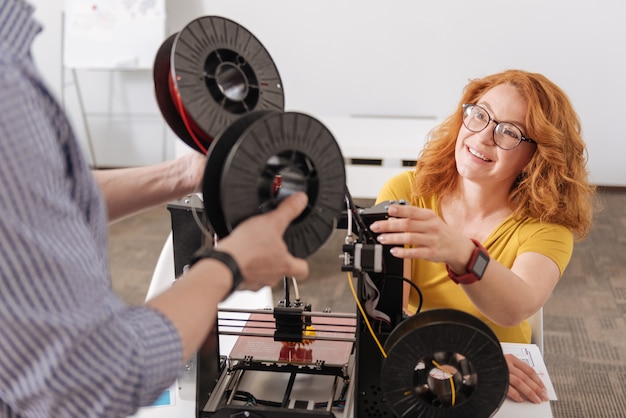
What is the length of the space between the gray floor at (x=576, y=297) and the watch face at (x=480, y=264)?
159 cm

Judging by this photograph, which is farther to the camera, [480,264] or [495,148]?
[495,148]

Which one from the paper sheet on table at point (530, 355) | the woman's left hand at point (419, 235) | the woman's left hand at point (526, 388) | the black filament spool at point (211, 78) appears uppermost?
the black filament spool at point (211, 78)

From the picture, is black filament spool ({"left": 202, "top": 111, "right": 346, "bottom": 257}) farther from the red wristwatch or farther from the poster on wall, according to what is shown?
the poster on wall

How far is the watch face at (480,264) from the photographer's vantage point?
1358 mm

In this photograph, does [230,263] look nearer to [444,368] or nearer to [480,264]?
[444,368]

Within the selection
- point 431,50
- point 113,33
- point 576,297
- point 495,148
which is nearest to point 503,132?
point 495,148

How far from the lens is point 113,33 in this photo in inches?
192

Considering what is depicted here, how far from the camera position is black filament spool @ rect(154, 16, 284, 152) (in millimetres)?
1061

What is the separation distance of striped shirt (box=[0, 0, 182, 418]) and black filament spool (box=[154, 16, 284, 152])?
0.88 ft

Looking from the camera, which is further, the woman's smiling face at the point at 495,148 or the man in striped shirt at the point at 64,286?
the woman's smiling face at the point at 495,148

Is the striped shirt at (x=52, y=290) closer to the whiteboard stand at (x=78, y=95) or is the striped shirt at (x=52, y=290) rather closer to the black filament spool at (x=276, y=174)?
the black filament spool at (x=276, y=174)

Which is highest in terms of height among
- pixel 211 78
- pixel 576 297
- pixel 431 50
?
pixel 211 78

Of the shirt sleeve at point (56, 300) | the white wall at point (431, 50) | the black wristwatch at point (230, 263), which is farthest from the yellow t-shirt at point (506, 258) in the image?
the white wall at point (431, 50)

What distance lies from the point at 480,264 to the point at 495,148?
543 mm
